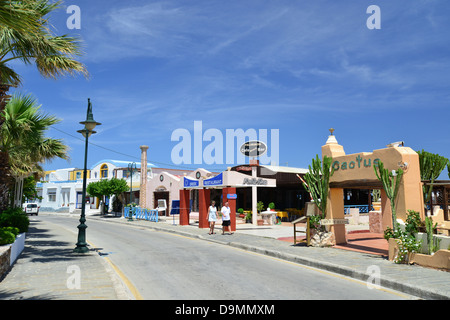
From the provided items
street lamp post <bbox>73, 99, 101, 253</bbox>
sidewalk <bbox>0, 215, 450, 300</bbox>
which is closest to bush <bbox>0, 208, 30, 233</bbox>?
sidewalk <bbox>0, 215, 450, 300</bbox>

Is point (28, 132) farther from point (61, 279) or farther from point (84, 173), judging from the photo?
point (61, 279)

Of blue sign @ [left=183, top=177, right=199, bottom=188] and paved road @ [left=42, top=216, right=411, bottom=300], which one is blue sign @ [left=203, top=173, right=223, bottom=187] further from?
paved road @ [left=42, top=216, right=411, bottom=300]

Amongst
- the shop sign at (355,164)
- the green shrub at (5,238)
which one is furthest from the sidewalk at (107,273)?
the shop sign at (355,164)

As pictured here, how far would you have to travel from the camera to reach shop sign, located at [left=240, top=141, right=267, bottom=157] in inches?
1203

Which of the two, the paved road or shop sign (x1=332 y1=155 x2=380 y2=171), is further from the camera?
shop sign (x1=332 y1=155 x2=380 y2=171)

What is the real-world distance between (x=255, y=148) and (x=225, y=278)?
22.7m

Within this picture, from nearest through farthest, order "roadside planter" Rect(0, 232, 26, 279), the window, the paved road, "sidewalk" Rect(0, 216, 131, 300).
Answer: "sidewalk" Rect(0, 216, 131, 300)
the paved road
"roadside planter" Rect(0, 232, 26, 279)
the window

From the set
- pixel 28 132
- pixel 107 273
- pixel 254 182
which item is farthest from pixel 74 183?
pixel 107 273

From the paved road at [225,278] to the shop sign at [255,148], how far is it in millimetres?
17816

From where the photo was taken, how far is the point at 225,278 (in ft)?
28.3

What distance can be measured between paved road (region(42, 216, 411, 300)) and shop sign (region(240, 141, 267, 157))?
58.5 feet

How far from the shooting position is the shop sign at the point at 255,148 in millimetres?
30562

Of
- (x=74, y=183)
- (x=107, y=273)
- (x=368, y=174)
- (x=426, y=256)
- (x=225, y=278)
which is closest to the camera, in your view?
(x=225, y=278)
